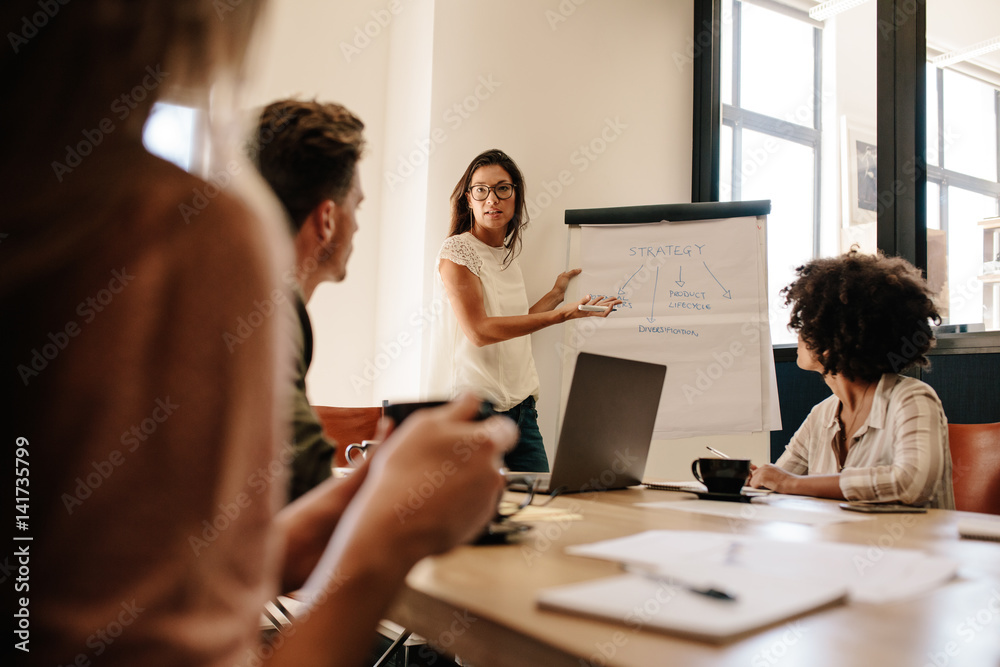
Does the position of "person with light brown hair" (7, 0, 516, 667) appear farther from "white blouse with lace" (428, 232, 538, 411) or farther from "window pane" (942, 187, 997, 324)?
"window pane" (942, 187, 997, 324)

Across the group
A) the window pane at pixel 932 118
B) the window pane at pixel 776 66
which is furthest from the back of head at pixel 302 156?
the window pane at pixel 776 66

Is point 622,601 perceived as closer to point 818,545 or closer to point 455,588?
point 455,588

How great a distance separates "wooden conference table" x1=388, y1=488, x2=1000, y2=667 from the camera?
475 mm

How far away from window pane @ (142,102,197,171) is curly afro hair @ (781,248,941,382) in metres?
1.78

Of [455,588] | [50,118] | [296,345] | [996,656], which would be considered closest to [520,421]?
[296,345]

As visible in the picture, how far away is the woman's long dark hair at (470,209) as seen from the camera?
9.64ft

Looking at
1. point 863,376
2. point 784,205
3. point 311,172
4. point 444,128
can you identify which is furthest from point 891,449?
point 444,128

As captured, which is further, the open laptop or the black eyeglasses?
the black eyeglasses

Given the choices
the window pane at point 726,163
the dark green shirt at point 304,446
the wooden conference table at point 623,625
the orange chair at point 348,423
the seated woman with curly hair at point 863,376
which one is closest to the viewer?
the wooden conference table at point 623,625

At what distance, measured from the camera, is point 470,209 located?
3.01 metres

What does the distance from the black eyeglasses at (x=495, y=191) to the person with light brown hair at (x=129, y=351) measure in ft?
8.42

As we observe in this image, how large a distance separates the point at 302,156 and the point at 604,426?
71cm

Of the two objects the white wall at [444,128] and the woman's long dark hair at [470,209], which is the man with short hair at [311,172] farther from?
the white wall at [444,128]

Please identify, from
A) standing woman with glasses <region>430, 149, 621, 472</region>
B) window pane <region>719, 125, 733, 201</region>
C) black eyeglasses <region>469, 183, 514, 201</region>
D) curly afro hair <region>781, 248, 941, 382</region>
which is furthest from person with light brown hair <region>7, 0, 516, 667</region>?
window pane <region>719, 125, 733, 201</region>
